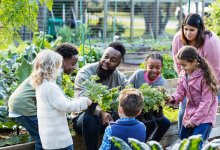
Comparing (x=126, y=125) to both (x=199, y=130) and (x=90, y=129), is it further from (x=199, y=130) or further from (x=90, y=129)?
(x=199, y=130)

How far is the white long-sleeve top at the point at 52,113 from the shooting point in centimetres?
541

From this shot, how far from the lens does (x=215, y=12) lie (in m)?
11.0

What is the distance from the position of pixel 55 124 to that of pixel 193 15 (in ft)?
6.78

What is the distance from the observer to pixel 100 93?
611 centimetres

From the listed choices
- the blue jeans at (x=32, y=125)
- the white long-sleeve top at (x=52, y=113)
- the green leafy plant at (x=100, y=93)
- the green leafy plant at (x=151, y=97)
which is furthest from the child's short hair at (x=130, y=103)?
the blue jeans at (x=32, y=125)

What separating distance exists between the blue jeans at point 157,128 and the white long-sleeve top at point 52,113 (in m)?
1.24

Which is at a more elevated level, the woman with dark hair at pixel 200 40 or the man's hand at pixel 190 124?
the woman with dark hair at pixel 200 40

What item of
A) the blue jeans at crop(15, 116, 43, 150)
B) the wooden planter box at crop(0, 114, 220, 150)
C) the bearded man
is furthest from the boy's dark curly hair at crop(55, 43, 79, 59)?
the wooden planter box at crop(0, 114, 220, 150)

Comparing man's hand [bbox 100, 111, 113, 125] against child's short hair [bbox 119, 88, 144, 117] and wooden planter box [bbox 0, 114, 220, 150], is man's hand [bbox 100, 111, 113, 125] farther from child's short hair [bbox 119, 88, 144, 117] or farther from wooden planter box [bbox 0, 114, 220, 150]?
child's short hair [bbox 119, 88, 144, 117]

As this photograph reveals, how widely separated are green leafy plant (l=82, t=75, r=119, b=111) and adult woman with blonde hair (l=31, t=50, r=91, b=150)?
534mm

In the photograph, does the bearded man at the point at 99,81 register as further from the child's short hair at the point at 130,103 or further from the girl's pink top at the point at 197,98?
the child's short hair at the point at 130,103

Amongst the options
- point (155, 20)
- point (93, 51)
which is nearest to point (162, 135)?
point (93, 51)

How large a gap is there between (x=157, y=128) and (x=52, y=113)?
1.57 meters

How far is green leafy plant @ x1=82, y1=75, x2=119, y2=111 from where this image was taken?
19.9 ft
